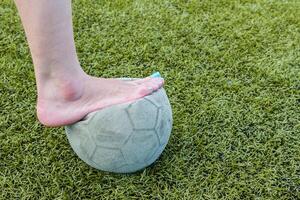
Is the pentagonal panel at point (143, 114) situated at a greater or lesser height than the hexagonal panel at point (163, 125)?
greater

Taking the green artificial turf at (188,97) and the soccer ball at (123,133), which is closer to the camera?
the soccer ball at (123,133)

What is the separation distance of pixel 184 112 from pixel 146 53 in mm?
356

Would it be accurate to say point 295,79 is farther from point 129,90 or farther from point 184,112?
point 129,90

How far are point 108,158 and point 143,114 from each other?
17cm

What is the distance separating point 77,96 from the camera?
1249 millimetres

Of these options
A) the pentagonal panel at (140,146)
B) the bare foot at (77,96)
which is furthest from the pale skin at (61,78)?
the pentagonal panel at (140,146)

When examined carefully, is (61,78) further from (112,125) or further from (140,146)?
(140,146)

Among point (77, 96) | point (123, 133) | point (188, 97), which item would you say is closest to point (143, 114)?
point (123, 133)

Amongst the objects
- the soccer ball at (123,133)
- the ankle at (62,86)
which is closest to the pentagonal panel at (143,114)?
the soccer ball at (123,133)

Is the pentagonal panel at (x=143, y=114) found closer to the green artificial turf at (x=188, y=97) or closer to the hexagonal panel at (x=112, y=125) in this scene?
the hexagonal panel at (x=112, y=125)

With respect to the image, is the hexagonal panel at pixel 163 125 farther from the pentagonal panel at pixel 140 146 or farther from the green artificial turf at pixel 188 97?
the green artificial turf at pixel 188 97

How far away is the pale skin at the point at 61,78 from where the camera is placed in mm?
1137

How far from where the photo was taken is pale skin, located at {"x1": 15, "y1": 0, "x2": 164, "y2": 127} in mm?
1137

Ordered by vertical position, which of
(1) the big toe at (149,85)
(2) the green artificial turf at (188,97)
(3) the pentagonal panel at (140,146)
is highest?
(1) the big toe at (149,85)
